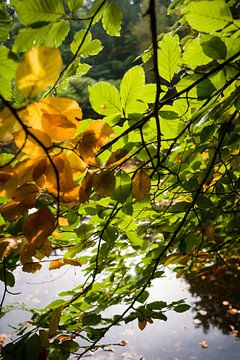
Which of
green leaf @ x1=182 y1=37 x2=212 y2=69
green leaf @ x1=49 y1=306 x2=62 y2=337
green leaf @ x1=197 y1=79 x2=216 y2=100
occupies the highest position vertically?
green leaf @ x1=182 y1=37 x2=212 y2=69

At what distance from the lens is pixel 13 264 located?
857 millimetres

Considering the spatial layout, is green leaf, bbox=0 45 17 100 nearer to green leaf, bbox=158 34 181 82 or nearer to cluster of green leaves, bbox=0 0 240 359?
cluster of green leaves, bbox=0 0 240 359

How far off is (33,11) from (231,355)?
3652 millimetres

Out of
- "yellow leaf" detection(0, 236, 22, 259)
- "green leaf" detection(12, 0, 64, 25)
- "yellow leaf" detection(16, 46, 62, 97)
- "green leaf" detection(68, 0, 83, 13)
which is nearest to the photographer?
"yellow leaf" detection(16, 46, 62, 97)

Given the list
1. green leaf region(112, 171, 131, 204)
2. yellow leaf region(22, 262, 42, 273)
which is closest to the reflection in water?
yellow leaf region(22, 262, 42, 273)

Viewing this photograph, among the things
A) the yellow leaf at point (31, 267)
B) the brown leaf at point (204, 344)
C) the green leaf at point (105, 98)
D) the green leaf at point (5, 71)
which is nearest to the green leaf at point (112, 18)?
the green leaf at point (105, 98)

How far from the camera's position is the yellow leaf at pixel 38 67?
11.4 inches

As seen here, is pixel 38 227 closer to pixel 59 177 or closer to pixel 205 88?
pixel 59 177

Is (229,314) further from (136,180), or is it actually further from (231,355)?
(136,180)

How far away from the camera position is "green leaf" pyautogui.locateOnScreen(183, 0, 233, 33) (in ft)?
1.80

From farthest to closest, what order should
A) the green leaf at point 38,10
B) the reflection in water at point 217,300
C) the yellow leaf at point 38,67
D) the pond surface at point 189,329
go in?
the reflection in water at point 217,300 → the pond surface at point 189,329 → the green leaf at point 38,10 → the yellow leaf at point 38,67

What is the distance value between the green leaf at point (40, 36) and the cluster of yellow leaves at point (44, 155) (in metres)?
0.11

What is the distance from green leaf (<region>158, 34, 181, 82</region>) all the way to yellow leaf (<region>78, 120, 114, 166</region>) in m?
0.23

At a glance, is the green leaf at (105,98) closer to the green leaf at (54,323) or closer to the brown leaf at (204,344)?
the green leaf at (54,323)
